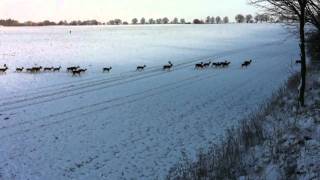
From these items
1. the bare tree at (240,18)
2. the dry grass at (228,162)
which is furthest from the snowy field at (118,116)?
the bare tree at (240,18)

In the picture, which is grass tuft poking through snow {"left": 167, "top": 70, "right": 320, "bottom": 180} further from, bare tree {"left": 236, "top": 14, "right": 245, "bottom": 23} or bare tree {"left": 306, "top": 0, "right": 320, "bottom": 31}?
bare tree {"left": 236, "top": 14, "right": 245, "bottom": 23}

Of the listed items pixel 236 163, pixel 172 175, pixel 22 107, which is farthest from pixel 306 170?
pixel 22 107

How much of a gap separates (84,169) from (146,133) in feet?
13.8

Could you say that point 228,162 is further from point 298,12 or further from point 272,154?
point 298,12

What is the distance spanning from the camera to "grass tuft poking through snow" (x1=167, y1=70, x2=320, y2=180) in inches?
352

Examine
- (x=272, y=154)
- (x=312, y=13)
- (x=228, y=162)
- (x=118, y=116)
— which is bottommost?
(x=118, y=116)

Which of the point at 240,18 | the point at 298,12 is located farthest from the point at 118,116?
the point at 240,18

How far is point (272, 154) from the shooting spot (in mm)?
9906

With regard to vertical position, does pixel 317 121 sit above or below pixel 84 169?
above

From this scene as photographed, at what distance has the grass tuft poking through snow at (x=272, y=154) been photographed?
8938 millimetres

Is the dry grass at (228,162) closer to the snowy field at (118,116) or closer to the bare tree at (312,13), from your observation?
the snowy field at (118,116)

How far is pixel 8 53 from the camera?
5291cm

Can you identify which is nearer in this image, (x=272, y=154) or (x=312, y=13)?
(x=272, y=154)

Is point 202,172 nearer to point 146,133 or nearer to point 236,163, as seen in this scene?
point 236,163
